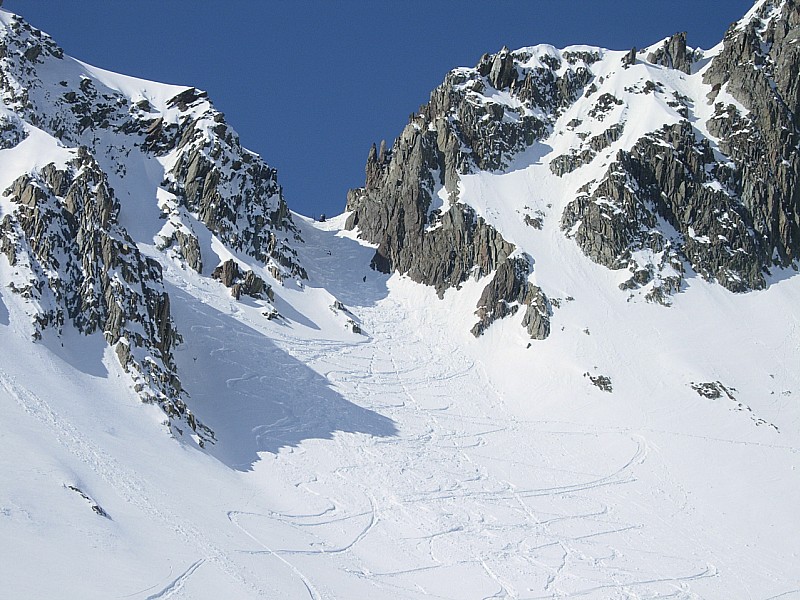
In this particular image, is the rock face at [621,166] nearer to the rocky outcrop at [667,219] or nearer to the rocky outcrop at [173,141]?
the rocky outcrop at [667,219]

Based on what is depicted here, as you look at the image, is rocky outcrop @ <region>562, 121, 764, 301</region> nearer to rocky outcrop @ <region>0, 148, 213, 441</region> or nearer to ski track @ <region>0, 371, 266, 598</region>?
rocky outcrop @ <region>0, 148, 213, 441</region>

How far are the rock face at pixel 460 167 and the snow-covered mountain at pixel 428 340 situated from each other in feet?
0.98

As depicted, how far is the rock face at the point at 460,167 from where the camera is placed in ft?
236

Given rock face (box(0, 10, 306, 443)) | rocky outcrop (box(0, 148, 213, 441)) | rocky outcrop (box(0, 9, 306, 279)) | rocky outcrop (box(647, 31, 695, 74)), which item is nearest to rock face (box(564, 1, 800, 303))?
rocky outcrop (box(647, 31, 695, 74))

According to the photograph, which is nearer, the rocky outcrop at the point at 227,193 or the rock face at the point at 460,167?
the rocky outcrop at the point at 227,193

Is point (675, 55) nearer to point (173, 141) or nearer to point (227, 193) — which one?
point (227, 193)

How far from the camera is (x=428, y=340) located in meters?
64.9

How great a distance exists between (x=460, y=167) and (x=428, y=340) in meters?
23.7

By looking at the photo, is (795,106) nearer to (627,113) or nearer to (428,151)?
(627,113)

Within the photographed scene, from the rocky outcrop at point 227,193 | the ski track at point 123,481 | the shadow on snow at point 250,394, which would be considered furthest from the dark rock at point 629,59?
the ski track at point 123,481

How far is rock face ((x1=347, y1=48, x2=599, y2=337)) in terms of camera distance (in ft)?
236

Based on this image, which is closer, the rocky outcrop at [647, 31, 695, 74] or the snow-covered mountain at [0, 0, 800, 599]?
the snow-covered mountain at [0, 0, 800, 599]

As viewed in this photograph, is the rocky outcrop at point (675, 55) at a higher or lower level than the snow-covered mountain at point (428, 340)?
higher

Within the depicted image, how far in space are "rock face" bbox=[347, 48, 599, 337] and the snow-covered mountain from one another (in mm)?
297
